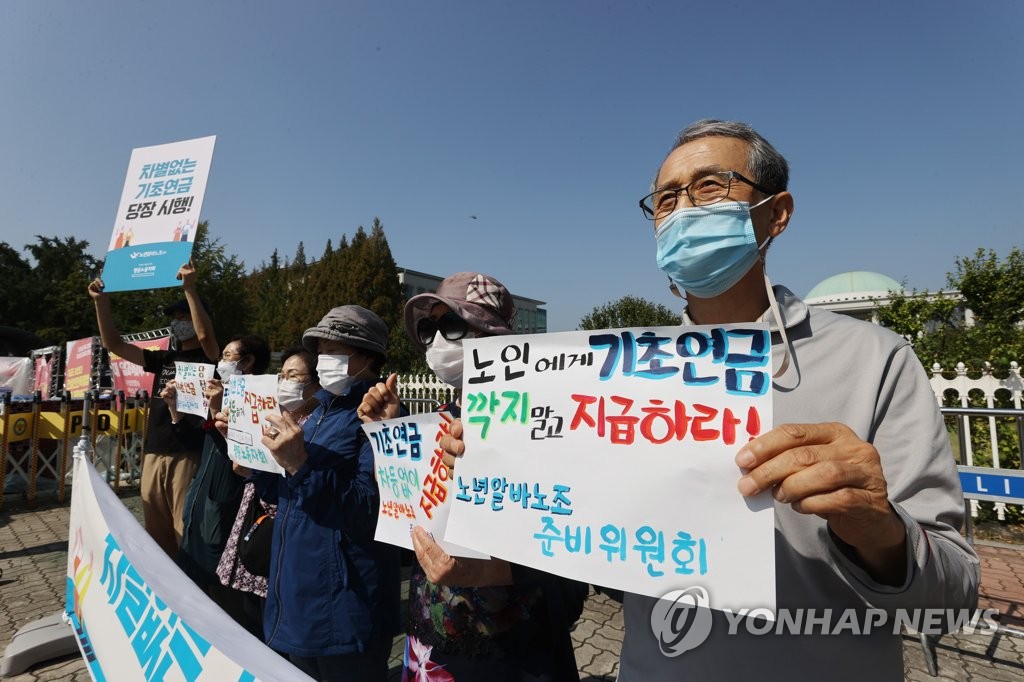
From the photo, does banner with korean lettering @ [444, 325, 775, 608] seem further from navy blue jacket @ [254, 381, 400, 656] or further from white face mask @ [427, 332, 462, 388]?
navy blue jacket @ [254, 381, 400, 656]

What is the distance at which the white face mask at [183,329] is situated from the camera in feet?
15.0

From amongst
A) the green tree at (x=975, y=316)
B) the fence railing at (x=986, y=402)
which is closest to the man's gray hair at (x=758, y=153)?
the fence railing at (x=986, y=402)

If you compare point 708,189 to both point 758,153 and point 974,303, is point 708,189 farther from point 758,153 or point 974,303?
point 974,303

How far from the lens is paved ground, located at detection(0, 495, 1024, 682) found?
3633 millimetres

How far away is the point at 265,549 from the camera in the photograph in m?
2.71

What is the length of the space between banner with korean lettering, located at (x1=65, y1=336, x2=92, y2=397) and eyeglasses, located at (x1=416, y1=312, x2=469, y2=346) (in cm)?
1289

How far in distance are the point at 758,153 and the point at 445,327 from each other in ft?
4.08

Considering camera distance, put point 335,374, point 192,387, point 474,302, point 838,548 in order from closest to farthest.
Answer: point 838,548 → point 474,302 → point 335,374 → point 192,387

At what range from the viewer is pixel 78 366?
38.6 feet

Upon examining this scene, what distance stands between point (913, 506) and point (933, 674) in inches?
154

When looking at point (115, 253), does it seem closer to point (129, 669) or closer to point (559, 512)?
point (129, 669)

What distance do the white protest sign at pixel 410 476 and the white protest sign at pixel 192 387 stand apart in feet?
8.19

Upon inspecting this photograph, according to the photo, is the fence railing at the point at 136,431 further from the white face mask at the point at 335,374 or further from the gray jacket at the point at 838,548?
the gray jacket at the point at 838,548

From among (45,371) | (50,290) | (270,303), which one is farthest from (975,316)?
(50,290)
